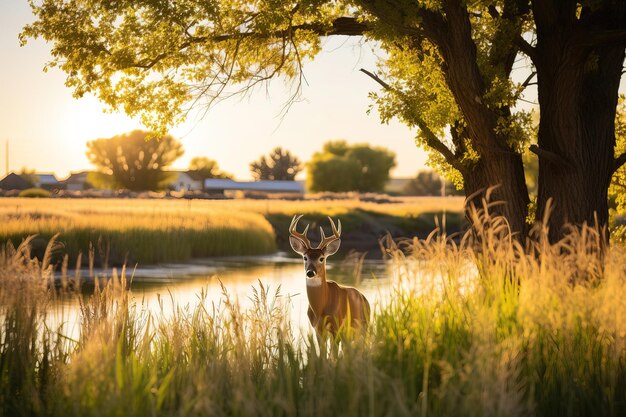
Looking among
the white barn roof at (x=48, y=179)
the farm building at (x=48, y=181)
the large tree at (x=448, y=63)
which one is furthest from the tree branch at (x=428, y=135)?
the white barn roof at (x=48, y=179)

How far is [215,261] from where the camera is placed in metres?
29.6

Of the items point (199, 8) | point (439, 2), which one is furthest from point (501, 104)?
point (199, 8)

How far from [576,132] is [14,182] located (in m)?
82.4

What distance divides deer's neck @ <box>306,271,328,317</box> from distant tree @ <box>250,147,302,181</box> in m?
126

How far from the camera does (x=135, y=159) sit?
307ft

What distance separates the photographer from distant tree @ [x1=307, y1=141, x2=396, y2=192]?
118 metres

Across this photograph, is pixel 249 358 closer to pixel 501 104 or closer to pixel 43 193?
pixel 501 104

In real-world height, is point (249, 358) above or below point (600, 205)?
below

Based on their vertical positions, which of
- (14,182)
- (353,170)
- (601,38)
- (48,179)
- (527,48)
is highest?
(353,170)

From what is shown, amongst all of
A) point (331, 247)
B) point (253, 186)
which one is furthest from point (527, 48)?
point (253, 186)

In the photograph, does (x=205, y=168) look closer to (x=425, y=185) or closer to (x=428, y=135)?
(x=425, y=185)

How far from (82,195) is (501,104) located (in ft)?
178

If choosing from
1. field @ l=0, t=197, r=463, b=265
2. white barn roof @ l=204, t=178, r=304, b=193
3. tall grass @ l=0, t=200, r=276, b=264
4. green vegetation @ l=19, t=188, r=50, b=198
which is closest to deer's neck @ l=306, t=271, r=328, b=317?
field @ l=0, t=197, r=463, b=265

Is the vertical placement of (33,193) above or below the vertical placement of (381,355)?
above
